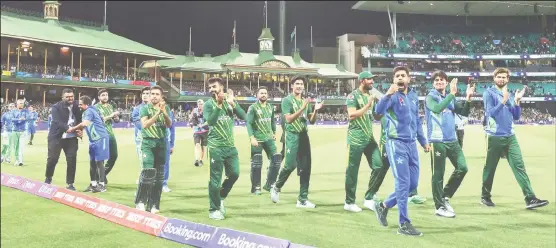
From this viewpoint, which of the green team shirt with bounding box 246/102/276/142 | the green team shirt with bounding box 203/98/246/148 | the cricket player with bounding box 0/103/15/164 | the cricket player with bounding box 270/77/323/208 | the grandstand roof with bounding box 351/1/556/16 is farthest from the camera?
the grandstand roof with bounding box 351/1/556/16

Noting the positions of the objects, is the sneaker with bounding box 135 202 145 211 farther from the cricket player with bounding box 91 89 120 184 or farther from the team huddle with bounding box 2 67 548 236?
the cricket player with bounding box 91 89 120 184

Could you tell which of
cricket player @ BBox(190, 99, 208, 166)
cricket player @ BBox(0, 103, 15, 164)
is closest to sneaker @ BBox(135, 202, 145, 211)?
cricket player @ BBox(190, 99, 208, 166)

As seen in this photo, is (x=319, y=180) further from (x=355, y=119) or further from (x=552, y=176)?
(x=552, y=176)

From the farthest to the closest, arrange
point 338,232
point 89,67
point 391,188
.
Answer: point 89,67, point 391,188, point 338,232

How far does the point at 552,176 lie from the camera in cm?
1177

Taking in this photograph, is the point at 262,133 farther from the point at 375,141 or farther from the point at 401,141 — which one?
the point at 401,141

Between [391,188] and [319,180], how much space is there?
80.5 inches

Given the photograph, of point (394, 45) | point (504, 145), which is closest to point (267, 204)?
point (504, 145)

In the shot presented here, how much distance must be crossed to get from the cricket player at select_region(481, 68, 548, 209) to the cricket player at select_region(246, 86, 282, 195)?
12.9ft

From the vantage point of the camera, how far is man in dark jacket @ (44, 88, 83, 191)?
9.12 metres

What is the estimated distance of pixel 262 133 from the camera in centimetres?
884

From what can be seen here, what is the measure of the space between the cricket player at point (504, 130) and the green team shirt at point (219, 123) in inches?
170

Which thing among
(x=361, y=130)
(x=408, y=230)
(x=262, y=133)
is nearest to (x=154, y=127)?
(x=262, y=133)

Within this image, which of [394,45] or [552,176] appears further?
[394,45]
